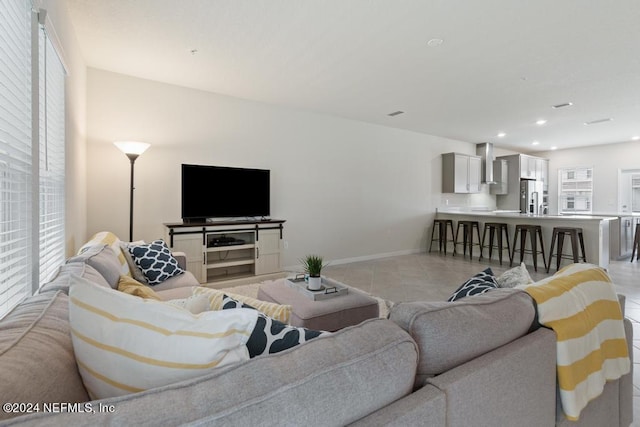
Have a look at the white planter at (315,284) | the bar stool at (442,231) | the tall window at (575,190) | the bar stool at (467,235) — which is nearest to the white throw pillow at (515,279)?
the white planter at (315,284)

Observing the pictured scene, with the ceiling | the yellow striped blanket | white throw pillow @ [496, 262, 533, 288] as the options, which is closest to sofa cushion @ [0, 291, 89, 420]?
the yellow striped blanket

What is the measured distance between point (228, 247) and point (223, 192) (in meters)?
0.79

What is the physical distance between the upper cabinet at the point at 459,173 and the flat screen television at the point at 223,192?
4.52m

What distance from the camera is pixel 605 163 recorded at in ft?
25.6

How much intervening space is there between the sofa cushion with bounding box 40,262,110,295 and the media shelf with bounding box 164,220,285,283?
214 centimetres

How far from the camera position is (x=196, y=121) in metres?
4.25

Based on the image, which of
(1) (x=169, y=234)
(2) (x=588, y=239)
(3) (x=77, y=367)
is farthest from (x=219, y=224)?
(2) (x=588, y=239)

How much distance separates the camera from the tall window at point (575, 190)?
8.16 m

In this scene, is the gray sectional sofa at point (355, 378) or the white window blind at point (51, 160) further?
the white window blind at point (51, 160)

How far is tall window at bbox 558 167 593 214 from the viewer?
26.8 feet

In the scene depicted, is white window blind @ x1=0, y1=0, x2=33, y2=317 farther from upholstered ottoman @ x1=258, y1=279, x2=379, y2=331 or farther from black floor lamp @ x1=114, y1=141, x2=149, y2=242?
black floor lamp @ x1=114, y1=141, x2=149, y2=242

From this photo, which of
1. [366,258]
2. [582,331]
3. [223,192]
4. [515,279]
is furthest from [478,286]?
[366,258]

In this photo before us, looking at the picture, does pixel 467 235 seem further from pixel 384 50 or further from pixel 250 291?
pixel 250 291

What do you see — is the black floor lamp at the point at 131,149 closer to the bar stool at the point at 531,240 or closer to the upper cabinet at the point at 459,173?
the bar stool at the point at 531,240
